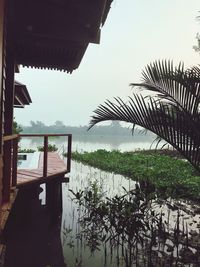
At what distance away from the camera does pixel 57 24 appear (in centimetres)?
399

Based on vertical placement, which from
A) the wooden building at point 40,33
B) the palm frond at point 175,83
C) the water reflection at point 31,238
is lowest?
the water reflection at point 31,238

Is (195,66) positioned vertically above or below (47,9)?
below

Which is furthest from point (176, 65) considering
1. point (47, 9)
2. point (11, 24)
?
point (11, 24)

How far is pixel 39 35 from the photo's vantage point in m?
4.20

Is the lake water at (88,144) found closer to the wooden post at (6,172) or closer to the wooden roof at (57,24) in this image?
the wooden roof at (57,24)

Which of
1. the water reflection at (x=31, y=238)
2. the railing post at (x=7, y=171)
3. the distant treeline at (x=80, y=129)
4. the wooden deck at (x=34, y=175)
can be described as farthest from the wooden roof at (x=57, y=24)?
the distant treeline at (x=80, y=129)

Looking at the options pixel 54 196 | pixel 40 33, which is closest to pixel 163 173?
pixel 54 196

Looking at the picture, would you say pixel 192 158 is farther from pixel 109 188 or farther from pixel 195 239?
pixel 109 188

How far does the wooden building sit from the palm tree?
0.96m

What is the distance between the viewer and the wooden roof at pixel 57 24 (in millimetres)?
3551

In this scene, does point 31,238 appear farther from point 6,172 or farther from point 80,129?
point 80,129

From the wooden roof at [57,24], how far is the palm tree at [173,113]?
3.15 feet

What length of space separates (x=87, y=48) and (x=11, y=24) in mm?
1112

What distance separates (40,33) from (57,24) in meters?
0.30
